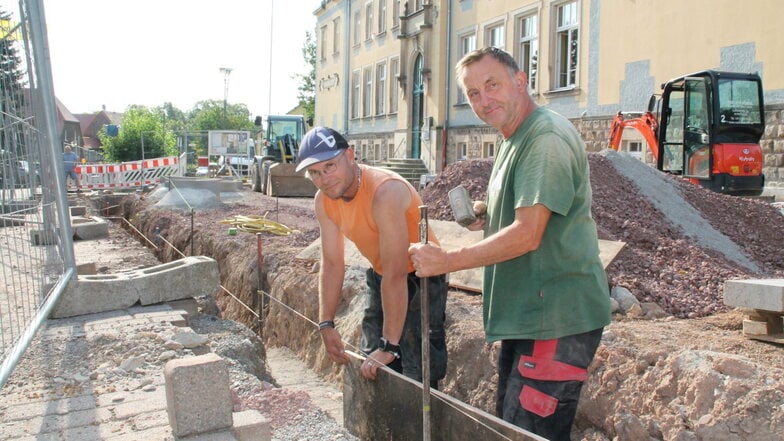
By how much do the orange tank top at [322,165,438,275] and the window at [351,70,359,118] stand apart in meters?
30.2

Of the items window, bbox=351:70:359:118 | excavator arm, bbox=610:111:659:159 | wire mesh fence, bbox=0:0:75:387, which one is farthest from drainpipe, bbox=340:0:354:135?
wire mesh fence, bbox=0:0:75:387

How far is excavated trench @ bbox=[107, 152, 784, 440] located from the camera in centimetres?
378

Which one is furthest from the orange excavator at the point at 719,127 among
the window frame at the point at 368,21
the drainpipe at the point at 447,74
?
the window frame at the point at 368,21

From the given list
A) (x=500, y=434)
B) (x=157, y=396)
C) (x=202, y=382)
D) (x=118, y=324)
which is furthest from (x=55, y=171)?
(x=500, y=434)

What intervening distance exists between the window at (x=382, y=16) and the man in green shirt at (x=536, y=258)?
27653 mm

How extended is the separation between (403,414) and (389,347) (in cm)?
35

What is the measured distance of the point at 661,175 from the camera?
1092 centimetres

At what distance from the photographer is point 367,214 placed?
11.7ft

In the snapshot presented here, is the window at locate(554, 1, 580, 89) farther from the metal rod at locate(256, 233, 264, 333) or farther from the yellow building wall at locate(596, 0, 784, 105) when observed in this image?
the metal rod at locate(256, 233, 264, 333)

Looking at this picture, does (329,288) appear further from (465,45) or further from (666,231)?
(465,45)

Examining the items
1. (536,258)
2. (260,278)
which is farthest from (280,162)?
(536,258)

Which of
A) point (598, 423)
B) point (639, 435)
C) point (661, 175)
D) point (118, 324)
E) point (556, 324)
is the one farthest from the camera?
point (661, 175)

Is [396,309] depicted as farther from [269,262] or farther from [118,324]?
[269,262]

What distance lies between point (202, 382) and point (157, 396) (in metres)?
0.88
